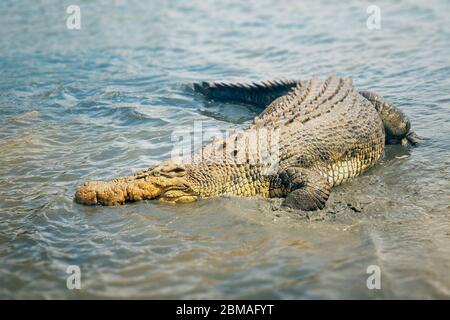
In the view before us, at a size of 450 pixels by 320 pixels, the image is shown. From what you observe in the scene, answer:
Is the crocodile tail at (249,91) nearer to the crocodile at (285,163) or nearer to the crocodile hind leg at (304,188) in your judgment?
→ the crocodile at (285,163)

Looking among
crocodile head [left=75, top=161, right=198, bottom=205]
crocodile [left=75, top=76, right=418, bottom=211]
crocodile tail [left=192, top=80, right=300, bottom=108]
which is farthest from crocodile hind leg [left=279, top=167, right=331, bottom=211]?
crocodile tail [left=192, top=80, right=300, bottom=108]

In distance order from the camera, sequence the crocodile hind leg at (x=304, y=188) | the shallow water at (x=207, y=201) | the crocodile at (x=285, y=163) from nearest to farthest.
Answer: the shallow water at (x=207, y=201) → the crocodile hind leg at (x=304, y=188) → the crocodile at (x=285, y=163)

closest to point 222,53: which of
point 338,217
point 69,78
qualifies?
point 69,78

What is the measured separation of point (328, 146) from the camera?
6.03m

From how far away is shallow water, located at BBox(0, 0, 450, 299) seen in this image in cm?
416

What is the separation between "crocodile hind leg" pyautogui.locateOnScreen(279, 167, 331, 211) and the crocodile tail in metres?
3.26

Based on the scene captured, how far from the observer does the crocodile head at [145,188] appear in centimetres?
535

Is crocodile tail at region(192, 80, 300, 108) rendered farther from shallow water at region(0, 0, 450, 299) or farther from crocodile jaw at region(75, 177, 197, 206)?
crocodile jaw at region(75, 177, 197, 206)

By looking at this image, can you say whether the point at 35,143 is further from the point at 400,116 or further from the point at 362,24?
the point at 362,24

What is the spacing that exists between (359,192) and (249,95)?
13.0 feet

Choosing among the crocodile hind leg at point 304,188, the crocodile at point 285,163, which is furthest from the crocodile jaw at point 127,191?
the crocodile hind leg at point 304,188

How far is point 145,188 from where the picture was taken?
5371 mm

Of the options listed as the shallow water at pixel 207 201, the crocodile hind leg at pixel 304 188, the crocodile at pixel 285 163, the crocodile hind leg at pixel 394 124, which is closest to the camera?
the shallow water at pixel 207 201

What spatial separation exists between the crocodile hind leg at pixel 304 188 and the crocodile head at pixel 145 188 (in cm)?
104
